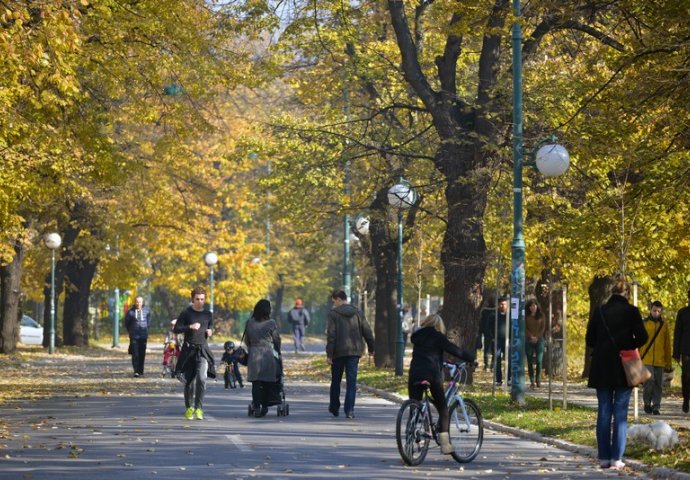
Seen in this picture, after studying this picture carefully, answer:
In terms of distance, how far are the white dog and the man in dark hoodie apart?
5.86 meters

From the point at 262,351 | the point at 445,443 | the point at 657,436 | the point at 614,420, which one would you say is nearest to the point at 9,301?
the point at 262,351

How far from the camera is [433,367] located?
1498 cm

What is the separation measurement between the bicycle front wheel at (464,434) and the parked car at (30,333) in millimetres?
50786

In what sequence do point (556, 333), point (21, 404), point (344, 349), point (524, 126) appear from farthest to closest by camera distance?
1. point (556, 333)
2. point (524, 126)
3. point (21, 404)
4. point (344, 349)

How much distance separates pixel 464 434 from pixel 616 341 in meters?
1.81

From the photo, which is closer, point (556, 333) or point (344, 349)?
point (344, 349)

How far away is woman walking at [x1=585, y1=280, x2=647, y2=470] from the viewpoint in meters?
14.7

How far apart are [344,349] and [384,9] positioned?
1402 centimetres

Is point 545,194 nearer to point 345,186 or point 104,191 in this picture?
point 345,186

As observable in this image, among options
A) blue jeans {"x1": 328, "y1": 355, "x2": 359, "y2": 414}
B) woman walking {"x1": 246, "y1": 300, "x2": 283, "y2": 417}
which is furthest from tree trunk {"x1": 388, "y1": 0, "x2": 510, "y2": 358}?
woman walking {"x1": 246, "y1": 300, "x2": 283, "y2": 417}

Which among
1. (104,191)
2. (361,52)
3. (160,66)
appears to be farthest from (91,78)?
(104,191)

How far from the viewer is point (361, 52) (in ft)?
110

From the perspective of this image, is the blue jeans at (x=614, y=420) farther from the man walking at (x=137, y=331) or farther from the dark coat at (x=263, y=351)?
the man walking at (x=137, y=331)

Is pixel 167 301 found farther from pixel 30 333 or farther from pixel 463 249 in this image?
pixel 463 249
